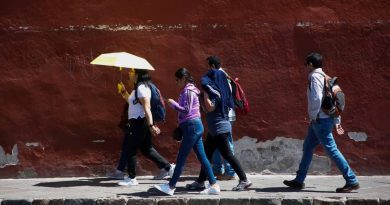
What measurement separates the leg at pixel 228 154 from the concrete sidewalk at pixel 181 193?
258 millimetres

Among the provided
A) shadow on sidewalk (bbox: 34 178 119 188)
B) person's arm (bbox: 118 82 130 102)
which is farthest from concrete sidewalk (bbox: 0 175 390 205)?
person's arm (bbox: 118 82 130 102)

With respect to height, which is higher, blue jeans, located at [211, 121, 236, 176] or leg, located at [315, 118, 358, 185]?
leg, located at [315, 118, 358, 185]

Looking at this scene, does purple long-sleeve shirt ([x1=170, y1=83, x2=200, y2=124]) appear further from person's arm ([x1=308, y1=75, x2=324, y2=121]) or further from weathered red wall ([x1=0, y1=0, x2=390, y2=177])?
weathered red wall ([x1=0, y1=0, x2=390, y2=177])

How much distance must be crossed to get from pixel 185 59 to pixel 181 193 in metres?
2.56

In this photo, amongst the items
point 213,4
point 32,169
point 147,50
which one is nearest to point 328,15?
point 213,4

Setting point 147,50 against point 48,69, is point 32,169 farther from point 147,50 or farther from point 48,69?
point 147,50

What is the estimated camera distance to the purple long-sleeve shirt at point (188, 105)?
896cm

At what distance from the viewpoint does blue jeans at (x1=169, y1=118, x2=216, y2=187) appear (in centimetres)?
891

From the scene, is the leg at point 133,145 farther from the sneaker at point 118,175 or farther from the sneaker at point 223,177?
→ the sneaker at point 223,177

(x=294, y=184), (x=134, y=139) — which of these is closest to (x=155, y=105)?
(x=134, y=139)

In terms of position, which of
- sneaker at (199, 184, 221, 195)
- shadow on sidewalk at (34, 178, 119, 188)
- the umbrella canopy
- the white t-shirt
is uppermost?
the umbrella canopy

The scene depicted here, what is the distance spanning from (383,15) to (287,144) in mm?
2398

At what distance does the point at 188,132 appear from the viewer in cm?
894

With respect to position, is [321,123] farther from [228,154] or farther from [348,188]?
[228,154]
